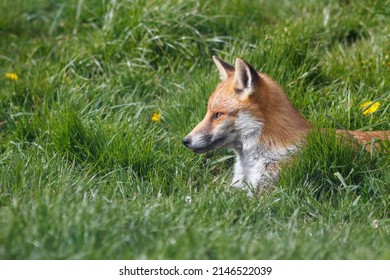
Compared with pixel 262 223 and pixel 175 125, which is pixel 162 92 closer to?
pixel 175 125

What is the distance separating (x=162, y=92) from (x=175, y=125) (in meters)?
0.86

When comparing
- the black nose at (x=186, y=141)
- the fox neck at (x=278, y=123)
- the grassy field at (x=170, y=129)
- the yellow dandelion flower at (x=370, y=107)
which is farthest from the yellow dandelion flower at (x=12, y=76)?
the yellow dandelion flower at (x=370, y=107)

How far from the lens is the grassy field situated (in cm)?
479

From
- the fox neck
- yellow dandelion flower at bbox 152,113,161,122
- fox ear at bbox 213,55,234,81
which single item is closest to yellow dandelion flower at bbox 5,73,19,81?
yellow dandelion flower at bbox 152,113,161,122

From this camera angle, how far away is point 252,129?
6570 mm

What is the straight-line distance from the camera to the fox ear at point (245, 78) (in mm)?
6535

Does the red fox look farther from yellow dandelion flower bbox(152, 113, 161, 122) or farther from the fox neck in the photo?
yellow dandelion flower bbox(152, 113, 161, 122)

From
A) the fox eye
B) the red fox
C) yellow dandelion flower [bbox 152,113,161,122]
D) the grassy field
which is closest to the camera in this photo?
the grassy field

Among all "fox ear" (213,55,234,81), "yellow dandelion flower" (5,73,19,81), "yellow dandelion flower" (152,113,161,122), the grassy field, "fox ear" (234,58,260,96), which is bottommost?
"yellow dandelion flower" (152,113,161,122)

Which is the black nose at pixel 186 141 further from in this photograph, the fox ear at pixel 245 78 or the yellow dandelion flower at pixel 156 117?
the yellow dandelion flower at pixel 156 117

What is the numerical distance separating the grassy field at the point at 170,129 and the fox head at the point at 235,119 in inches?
14.4

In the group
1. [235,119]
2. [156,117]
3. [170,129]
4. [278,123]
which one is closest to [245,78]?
[235,119]

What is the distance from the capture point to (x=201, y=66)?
842 cm

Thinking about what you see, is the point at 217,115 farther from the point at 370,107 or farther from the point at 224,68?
the point at 370,107
